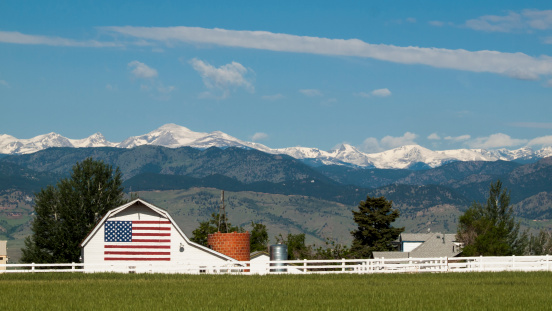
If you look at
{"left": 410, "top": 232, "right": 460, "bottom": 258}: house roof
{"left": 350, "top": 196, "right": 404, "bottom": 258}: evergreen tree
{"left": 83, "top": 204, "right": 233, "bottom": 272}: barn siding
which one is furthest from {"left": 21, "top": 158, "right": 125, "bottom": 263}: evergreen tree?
{"left": 350, "top": 196, "right": 404, "bottom": 258}: evergreen tree

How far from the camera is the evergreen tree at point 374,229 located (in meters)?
145

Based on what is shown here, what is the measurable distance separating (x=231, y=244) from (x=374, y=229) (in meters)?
72.0

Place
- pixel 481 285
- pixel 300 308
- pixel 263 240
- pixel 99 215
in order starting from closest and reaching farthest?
pixel 300 308, pixel 481 285, pixel 99 215, pixel 263 240

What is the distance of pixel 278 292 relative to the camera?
1742 inches

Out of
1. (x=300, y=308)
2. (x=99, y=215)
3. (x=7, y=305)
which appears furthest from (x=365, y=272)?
(x=99, y=215)

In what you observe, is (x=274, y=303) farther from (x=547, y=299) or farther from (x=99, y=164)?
(x=99, y=164)

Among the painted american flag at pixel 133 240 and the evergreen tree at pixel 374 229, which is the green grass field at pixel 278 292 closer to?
the painted american flag at pixel 133 240

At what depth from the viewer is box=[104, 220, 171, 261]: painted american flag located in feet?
237

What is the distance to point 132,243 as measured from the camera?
72.2 meters

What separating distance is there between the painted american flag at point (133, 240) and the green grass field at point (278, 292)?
1221 centimetres

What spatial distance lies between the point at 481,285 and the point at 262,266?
17.9m

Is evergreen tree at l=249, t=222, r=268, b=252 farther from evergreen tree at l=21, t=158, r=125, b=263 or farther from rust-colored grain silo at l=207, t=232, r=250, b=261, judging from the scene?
rust-colored grain silo at l=207, t=232, r=250, b=261

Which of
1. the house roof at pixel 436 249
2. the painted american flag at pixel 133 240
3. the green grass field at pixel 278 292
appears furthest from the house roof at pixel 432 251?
the green grass field at pixel 278 292

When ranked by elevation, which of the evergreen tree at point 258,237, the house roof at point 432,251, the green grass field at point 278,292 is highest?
the evergreen tree at point 258,237
